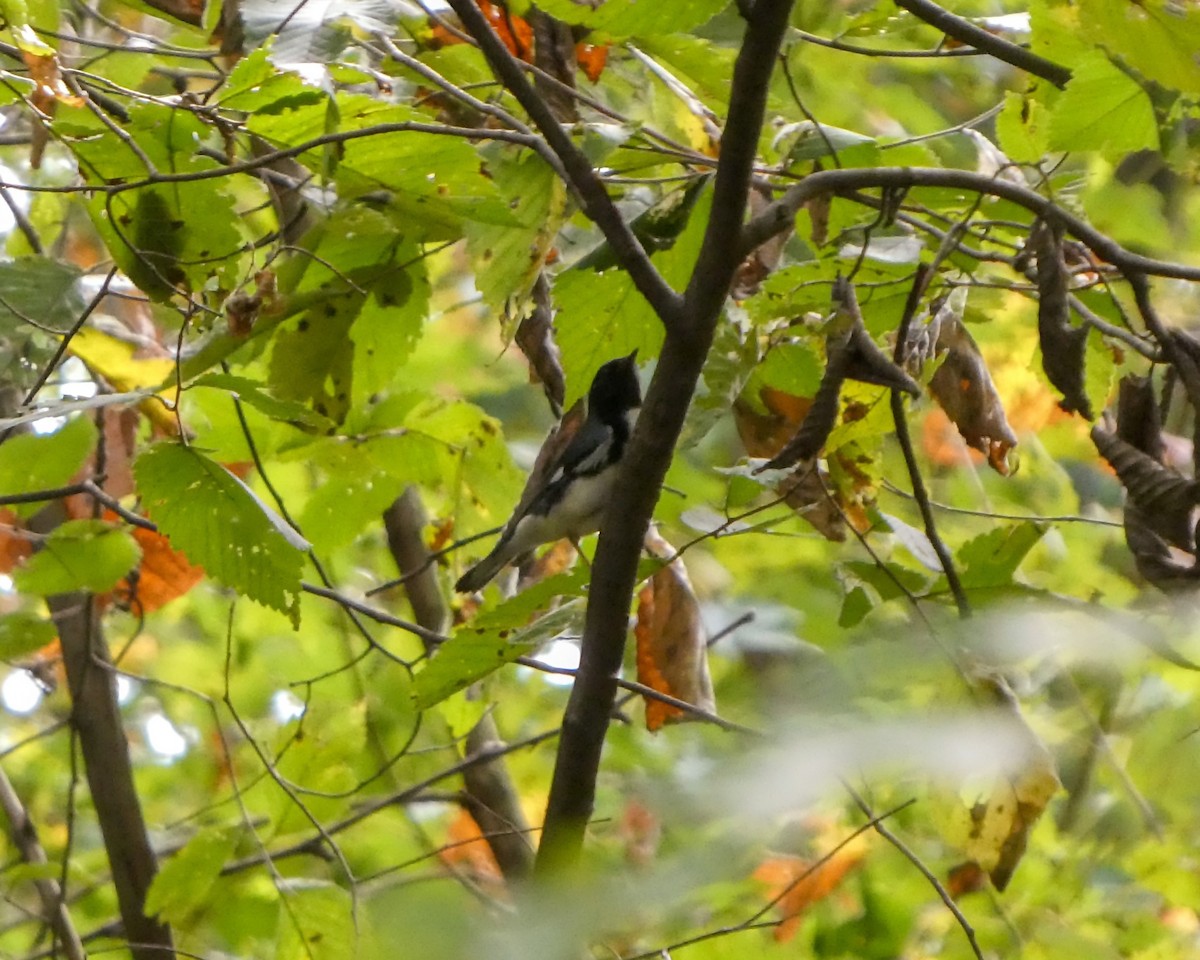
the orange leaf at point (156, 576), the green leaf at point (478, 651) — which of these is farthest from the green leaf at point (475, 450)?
the green leaf at point (478, 651)

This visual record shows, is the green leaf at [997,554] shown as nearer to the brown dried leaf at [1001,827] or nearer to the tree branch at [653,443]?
the brown dried leaf at [1001,827]

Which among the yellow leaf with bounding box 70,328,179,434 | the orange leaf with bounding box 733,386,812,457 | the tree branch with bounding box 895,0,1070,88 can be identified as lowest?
the orange leaf with bounding box 733,386,812,457

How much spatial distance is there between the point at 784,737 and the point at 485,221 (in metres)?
0.91

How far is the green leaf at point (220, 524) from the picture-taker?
1250 millimetres

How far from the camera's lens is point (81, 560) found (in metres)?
1.67

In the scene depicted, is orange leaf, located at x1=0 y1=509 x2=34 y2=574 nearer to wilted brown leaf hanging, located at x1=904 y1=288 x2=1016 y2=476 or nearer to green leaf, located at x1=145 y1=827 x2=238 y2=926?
green leaf, located at x1=145 y1=827 x2=238 y2=926

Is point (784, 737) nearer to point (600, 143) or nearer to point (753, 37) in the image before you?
point (753, 37)

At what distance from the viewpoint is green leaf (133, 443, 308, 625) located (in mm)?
1250

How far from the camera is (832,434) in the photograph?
1.30 m

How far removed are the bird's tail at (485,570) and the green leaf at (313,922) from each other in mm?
571

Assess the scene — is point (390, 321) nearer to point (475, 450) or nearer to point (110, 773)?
point (475, 450)

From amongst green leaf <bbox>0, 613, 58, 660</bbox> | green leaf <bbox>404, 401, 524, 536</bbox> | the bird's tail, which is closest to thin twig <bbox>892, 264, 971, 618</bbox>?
green leaf <bbox>404, 401, 524, 536</bbox>

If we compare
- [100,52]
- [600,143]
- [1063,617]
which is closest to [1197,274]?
[600,143]

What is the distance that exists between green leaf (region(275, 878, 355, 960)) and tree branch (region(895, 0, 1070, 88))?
1.19m
